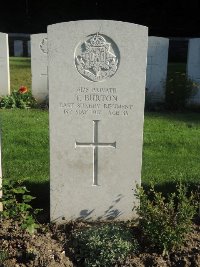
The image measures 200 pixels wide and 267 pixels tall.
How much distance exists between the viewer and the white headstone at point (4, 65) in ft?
30.3

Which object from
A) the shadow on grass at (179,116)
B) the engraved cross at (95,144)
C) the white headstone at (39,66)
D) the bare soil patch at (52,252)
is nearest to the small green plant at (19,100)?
the white headstone at (39,66)

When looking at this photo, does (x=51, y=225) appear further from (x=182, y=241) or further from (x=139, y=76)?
(x=139, y=76)

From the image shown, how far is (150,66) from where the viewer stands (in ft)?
30.8

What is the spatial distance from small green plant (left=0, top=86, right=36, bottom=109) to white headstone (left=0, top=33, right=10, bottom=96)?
1.14 feet

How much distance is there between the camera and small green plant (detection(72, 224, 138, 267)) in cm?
327

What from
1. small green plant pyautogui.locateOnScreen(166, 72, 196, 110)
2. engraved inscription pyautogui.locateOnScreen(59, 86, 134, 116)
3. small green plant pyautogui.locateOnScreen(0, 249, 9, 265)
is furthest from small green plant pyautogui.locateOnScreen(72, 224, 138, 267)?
small green plant pyautogui.locateOnScreen(166, 72, 196, 110)

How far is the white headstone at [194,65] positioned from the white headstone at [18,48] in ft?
41.1

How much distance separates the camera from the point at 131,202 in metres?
3.89

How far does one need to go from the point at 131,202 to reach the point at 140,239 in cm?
40

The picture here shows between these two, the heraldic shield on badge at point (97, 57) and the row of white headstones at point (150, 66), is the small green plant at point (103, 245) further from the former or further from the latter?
the row of white headstones at point (150, 66)

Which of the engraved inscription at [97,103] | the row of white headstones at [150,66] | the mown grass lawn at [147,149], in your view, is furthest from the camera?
the row of white headstones at [150,66]

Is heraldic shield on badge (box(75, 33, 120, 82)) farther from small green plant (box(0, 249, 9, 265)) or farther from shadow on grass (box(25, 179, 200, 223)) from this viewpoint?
small green plant (box(0, 249, 9, 265))

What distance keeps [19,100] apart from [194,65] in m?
3.93

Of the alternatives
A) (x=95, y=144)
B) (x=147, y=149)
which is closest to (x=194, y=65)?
(x=147, y=149)
